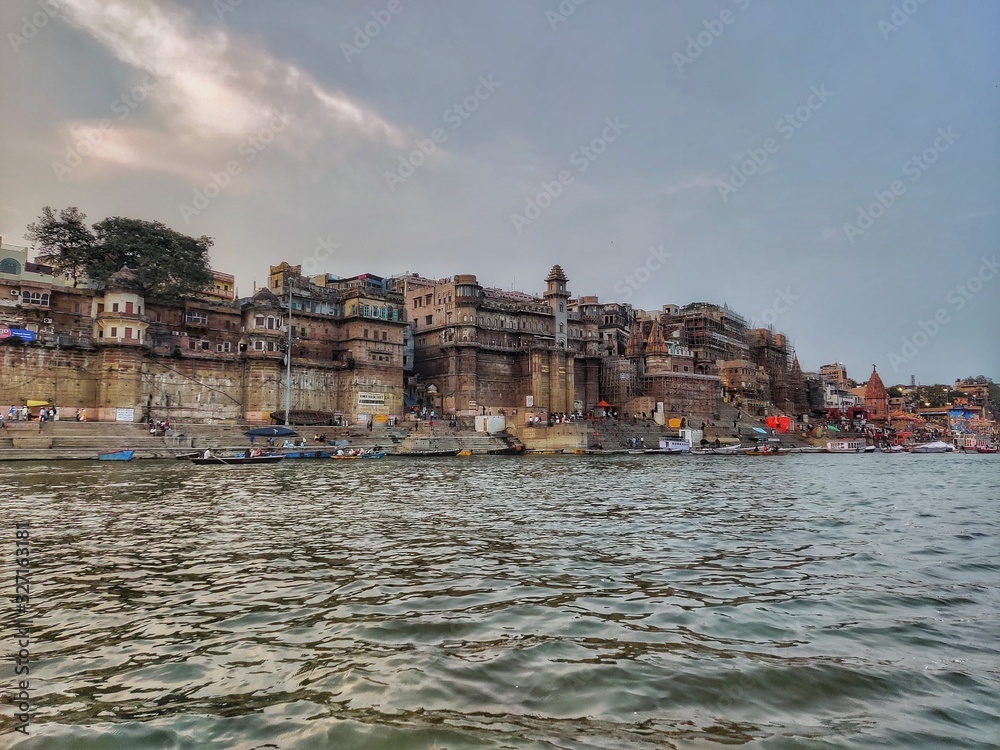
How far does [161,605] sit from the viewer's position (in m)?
7.97

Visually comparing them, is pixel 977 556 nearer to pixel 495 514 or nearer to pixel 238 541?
pixel 495 514

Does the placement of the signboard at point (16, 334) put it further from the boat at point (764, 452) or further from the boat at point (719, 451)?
the boat at point (764, 452)

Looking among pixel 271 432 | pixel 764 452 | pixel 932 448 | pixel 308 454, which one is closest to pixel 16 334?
pixel 271 432

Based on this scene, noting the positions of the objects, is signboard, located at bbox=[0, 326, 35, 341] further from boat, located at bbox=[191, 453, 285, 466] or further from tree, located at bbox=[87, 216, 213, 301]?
boat, located at bbox=[191, 453, 285, 466]

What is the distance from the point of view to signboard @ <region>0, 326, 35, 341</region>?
43.0 metres

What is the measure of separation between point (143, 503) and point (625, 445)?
1988 inches

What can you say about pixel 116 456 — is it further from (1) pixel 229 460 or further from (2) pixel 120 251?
(2) pixel 120 251

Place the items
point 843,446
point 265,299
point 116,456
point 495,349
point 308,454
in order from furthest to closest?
point 843,446
point 495,349
point 265,299
point 308,454
point 116,456

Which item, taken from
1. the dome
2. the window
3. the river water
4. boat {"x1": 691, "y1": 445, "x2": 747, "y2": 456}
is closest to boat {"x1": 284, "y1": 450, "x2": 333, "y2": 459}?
the dome

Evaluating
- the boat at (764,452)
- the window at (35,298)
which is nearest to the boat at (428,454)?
the window at (35,298)

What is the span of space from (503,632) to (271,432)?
41.0m

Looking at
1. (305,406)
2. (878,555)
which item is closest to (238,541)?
(878,555)

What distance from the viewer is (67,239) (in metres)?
50.5

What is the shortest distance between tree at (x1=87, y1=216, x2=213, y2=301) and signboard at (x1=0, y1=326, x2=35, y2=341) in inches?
290
